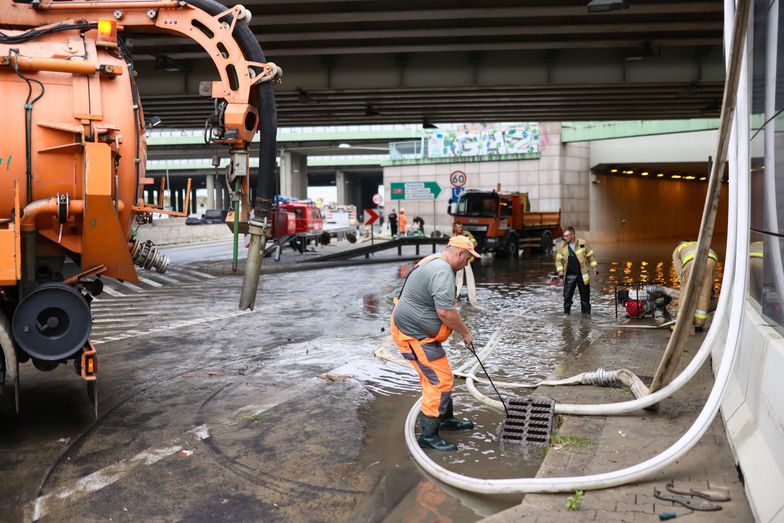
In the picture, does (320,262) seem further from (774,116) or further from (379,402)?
(774,116)

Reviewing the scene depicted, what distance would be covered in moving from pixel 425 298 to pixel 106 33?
3695mm

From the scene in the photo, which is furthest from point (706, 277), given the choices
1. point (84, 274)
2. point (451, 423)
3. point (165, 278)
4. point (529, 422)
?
point (165, 278)

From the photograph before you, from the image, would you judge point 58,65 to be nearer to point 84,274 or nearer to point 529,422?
point 84,274

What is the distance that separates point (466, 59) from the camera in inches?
720

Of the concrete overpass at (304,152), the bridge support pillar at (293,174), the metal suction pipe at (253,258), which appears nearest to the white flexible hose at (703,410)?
the metal suction pipe at (253,258)

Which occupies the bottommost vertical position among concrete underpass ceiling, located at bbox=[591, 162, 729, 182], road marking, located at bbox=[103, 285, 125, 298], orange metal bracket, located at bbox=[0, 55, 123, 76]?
road marking, located at bbox=[103, 285, 125, 298]

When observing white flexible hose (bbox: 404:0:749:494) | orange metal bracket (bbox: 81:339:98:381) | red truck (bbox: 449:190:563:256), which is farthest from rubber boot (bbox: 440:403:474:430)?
red truck (bbox: 449:190:563:256)

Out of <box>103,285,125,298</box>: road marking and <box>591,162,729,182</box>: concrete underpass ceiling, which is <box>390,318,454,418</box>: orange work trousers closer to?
<box>103,285,125,298</box>: road marking

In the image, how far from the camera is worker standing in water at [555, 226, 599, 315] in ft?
40.9

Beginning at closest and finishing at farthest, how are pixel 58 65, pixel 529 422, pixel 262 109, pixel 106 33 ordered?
pixel 529 422 < pixel 58 65 < pixel 106 33 < pixel 262 109

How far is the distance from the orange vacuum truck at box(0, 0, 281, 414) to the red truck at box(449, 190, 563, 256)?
20481 mm

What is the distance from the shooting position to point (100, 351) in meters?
9.99

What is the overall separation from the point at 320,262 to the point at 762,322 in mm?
20766

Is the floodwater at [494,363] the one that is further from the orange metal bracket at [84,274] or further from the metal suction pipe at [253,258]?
the orange metal bracket at [84,274]
